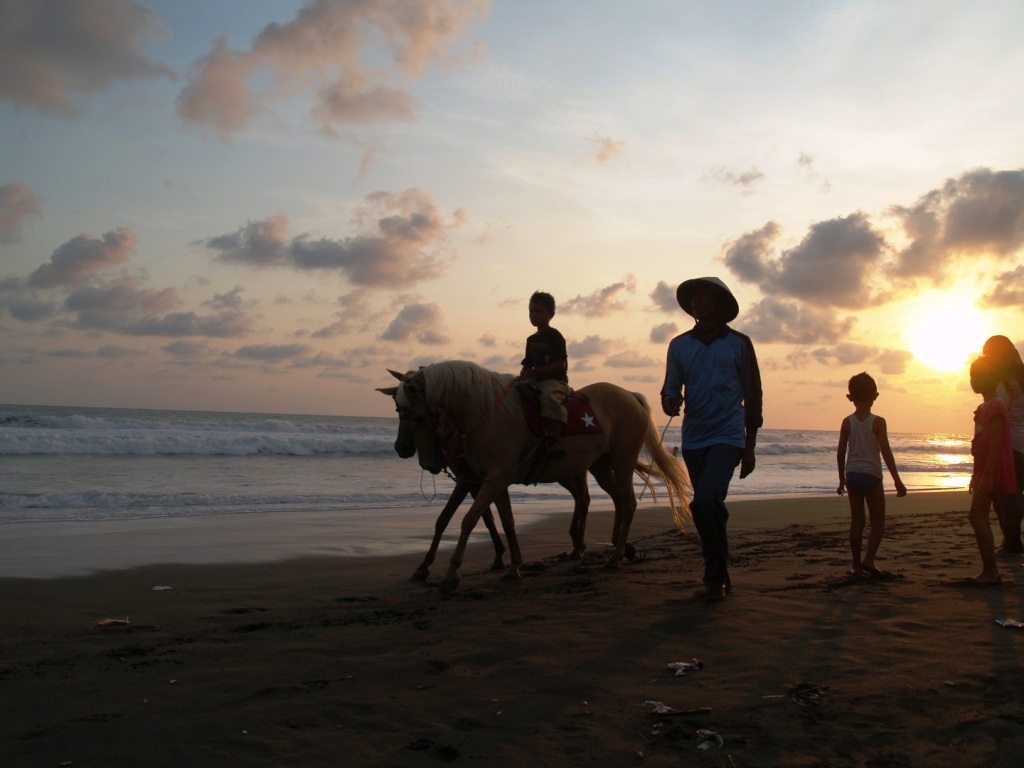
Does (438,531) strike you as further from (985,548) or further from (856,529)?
(985,548)

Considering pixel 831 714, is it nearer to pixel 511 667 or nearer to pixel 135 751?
pixel 511 667

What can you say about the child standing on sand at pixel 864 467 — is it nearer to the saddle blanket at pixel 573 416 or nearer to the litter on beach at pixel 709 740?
the saddle blanket at pixel 573 416

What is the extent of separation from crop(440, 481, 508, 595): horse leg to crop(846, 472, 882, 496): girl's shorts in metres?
2.75

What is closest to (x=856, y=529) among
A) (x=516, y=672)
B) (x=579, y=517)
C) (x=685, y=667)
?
(x=579, y=517)

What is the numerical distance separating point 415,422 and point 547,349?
1504 millimetres

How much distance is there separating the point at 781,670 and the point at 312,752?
2.10 meters

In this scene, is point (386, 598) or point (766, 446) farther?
point (766, 446)

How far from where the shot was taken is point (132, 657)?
414 cm

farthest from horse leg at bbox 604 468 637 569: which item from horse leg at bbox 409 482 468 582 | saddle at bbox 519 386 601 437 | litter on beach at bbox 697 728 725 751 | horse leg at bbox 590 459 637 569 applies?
litter on beach at bbox 697 728 725 751

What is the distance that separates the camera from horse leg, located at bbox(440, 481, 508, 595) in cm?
588

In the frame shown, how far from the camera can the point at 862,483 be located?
6328 millimetres

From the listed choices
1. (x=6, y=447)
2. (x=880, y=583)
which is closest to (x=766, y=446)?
(x=6, y=447)

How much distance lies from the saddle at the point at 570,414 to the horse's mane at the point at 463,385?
0.23 metres

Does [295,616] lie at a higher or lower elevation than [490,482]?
lower
